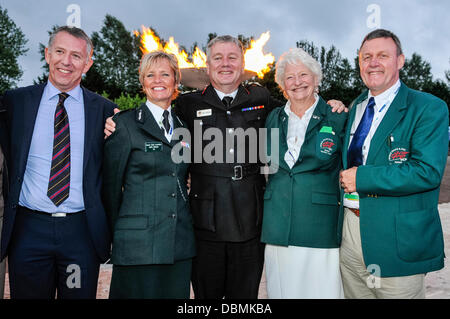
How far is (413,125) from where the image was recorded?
2.83 m

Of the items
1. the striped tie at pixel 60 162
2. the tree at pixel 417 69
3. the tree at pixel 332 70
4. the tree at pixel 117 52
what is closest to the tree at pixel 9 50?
the tree at pixel 117 52

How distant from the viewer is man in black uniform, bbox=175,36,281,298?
3566 millimetres

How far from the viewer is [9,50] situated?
4591 cm

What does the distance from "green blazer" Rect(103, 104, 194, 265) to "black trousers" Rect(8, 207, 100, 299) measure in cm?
35

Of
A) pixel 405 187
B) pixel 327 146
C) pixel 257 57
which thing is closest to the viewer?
pixel 405 187

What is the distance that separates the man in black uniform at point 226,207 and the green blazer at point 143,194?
359 millimetres

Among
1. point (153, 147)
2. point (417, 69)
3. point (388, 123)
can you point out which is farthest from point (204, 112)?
point (417, 69)

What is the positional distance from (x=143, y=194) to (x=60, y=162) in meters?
0.80

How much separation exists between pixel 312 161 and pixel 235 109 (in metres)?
1.01

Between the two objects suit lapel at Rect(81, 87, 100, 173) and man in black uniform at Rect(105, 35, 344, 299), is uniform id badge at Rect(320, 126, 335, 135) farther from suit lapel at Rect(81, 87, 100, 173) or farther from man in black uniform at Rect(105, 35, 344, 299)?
suit lapel at Rect(81, 87, 100, 173)

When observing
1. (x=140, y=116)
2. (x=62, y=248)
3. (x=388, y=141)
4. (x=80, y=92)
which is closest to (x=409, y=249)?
(x=388, y=141)

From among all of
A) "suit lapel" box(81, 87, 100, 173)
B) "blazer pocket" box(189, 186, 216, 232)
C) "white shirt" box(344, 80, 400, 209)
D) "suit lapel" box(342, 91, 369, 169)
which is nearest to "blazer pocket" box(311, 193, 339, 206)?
"white shirt" box(344, 80, 400, 209)

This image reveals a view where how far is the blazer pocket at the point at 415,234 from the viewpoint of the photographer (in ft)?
9.14

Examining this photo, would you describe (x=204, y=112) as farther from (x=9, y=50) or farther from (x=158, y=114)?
(x=9, y=50)
